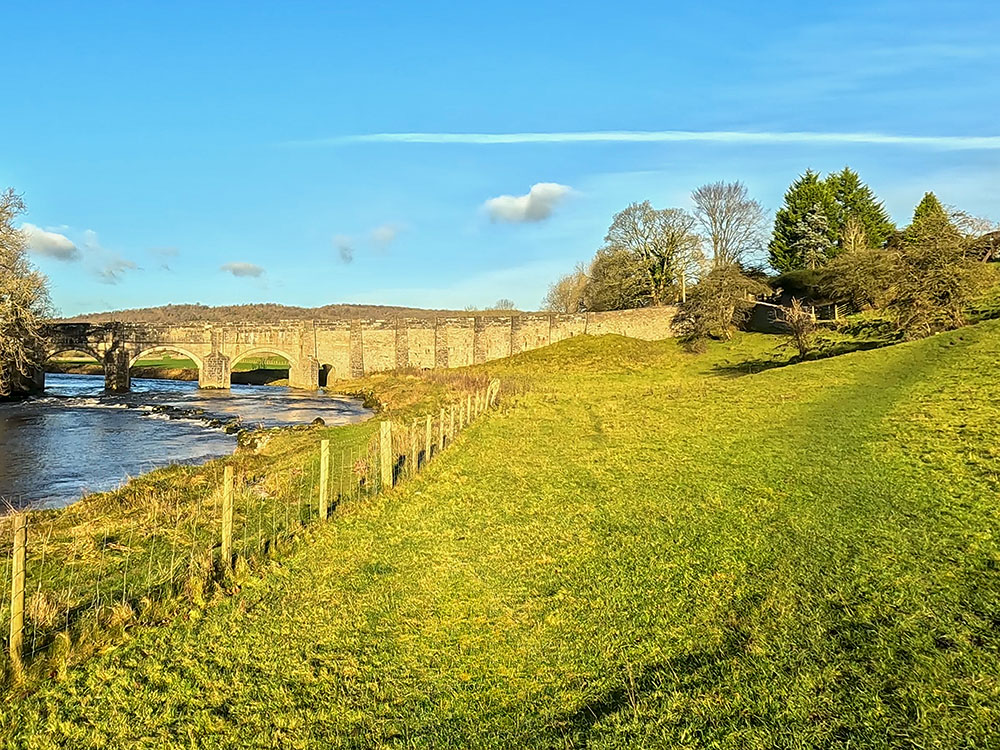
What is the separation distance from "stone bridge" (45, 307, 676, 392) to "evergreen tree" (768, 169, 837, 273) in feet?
56.6

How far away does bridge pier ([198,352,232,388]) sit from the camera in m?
62.5

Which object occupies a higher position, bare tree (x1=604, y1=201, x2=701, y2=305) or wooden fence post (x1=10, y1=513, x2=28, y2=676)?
bare tree (x1=604, y1=201, x2=701, y2=305)

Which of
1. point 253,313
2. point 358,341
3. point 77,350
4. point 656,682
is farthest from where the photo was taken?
point 253,313

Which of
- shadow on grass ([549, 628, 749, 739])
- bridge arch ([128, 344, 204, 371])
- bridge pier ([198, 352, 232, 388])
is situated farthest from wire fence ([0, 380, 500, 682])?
bridge arch ([128, 344, 204, 371])

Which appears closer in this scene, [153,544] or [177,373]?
[153,544]

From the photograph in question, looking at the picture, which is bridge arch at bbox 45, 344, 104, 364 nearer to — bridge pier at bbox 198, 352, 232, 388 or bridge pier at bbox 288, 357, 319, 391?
bridge pier at bbox 198, 352, 232, 388

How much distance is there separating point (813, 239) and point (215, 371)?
56543 mm

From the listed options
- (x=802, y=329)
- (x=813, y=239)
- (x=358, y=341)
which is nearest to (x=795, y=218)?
(x=813, y=239)

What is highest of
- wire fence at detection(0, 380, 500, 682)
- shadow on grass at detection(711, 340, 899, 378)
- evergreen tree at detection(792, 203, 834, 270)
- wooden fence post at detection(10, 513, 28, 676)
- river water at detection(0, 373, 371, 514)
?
evergreen tree at detection(792, 203, 834, 270)

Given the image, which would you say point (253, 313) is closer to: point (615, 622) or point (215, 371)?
point (215, 371)

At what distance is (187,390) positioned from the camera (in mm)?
60469

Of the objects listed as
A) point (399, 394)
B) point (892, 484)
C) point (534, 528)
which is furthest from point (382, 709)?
point (399, 394)

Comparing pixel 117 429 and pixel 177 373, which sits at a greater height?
pixel 177 373

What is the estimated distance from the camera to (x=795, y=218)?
63562 mm
